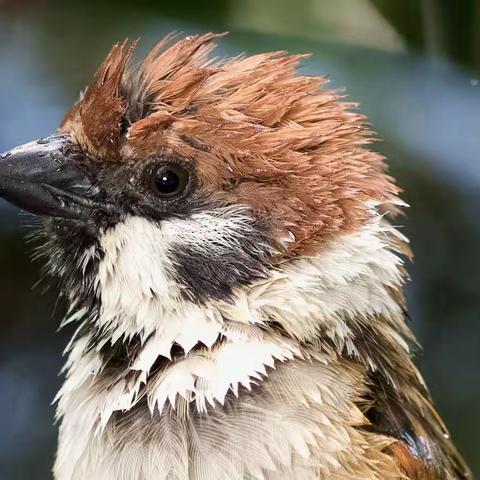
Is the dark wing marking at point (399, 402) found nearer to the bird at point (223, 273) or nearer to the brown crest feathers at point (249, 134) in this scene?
the bird at point (223, 273)

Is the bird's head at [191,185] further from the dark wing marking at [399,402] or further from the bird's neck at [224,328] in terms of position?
the dark wing marking at [399,402]

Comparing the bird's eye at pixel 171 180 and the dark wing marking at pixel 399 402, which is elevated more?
the bird's eye at pixel 171 180

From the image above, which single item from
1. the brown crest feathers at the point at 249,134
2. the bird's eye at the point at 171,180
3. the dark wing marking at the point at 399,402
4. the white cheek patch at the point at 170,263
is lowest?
the dark wing marking at the point at 399,402

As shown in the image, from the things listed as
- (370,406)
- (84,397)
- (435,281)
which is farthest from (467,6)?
(84,397)

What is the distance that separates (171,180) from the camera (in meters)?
1.21

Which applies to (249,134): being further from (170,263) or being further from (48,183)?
(48,183)

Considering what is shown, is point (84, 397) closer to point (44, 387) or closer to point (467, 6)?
point (44, 387)

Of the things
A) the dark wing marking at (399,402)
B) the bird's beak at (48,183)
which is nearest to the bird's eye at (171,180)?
the bird's beak at (48,183)

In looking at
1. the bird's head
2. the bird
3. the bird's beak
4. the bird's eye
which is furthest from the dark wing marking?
the bird's beak

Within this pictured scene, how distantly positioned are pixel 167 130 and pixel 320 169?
0.24 metres

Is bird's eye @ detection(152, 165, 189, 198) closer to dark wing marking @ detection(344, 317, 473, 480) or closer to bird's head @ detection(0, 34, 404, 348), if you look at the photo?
bird's head @ detection(0, 34, 404, 348)

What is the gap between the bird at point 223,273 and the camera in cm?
117

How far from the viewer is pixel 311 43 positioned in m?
2.66

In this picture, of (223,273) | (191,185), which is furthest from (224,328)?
(191,185)
